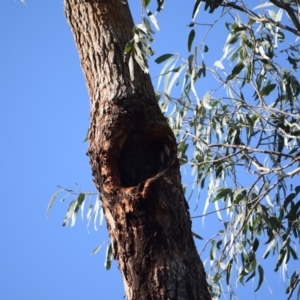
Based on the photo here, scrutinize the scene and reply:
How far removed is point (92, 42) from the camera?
202 centimetres

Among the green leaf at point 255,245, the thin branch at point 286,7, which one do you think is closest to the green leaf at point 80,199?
the green leaf at point 255,245

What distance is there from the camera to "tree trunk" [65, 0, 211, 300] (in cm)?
174

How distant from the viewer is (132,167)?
1893mm

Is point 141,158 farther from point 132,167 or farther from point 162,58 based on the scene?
point 162,58

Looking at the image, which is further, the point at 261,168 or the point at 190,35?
the point at 261,168

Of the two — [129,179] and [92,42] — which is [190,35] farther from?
[129,179]

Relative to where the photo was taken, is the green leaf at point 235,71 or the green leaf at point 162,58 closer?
the green leaf at point 162,58

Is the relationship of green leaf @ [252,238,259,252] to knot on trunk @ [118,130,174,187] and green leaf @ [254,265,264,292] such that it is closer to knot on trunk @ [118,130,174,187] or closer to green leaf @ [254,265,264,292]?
green leaf @ [254,265,264,292]

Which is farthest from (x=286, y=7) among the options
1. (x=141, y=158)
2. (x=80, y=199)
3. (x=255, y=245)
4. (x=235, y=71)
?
(x=80, y=199)

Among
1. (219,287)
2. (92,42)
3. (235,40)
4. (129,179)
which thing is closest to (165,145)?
(129,179)

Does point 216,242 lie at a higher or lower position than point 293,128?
lower

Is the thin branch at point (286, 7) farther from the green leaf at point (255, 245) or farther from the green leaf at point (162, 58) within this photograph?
the green leaf at point (255, 245)

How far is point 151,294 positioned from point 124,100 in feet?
1.65

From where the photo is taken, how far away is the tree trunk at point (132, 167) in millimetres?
1737
